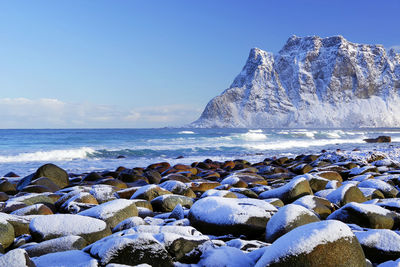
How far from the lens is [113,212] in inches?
125

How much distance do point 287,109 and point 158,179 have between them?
15837 centimetres

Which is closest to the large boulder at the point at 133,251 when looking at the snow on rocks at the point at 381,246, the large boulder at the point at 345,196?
the snow on rocks at the point at 381,246

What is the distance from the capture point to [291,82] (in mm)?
173000

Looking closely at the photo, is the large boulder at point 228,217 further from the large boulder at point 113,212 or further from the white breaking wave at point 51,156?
the white breaking wave at point 51,156

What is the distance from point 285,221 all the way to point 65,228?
1722 mm

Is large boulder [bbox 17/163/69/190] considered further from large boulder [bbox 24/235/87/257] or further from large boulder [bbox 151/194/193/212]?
large boulder [bbox 24/235/87/257]

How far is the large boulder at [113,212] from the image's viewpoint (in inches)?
123

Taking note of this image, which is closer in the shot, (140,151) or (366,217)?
(366,217)

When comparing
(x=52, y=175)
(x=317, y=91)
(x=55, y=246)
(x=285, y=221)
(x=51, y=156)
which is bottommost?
(x=51, y=156)

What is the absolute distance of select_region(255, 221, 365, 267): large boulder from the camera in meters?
1.72

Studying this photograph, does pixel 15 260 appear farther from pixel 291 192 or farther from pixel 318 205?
pixel 291 192

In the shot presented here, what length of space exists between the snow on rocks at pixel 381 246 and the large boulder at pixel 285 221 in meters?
0.45

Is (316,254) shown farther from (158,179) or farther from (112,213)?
(158,179)

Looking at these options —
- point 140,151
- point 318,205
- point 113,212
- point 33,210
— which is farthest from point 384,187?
point 140,151
